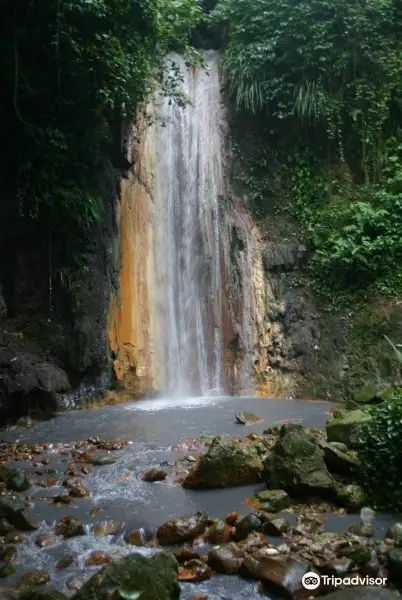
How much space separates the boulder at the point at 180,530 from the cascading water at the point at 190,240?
6341 mm

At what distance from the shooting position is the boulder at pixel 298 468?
439 centimetres

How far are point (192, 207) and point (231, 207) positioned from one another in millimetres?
883

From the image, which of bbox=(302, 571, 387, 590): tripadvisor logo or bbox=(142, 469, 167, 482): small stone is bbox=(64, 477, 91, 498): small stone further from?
bbox=(302, 571, 387, 590): tripadvisor logo

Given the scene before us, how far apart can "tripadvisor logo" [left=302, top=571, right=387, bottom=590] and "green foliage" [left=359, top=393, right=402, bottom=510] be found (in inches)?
41.7

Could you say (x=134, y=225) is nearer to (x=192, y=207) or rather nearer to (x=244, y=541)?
(x=192, y=207)

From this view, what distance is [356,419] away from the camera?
5461 millimetres

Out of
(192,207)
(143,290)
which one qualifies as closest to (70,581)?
Result: (143,290)

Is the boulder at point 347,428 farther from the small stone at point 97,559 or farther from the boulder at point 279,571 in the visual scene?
the small stone at point 97,559

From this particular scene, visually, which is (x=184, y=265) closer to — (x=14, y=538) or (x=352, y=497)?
(x=352, y=497)

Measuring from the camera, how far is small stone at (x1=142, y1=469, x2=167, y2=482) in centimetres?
507

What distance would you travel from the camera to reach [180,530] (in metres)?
3.86

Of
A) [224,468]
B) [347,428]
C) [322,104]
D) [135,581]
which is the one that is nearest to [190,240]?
[322,104]

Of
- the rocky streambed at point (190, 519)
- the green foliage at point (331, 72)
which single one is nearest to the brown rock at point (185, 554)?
the rocky streambed at point (190, 519)

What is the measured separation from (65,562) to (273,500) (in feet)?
5.60
